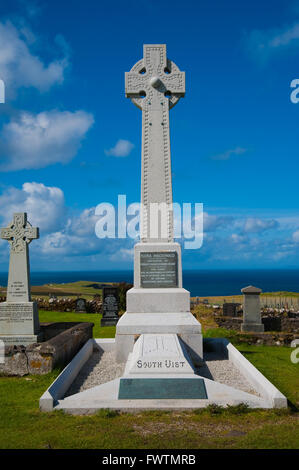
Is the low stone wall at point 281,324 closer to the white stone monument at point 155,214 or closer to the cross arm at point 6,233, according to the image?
the white stone monument at point 155,214

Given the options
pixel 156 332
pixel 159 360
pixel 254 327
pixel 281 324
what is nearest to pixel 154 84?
pixel 156 332

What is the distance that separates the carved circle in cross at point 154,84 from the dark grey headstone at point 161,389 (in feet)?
26.0

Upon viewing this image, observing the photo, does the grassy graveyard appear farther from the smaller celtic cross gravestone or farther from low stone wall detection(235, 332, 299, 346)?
low stone wall detection(235, 332, 299, 346)

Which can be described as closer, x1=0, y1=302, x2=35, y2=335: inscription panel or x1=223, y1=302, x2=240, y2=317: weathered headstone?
x1=0, y1=302, x2=35, y2=335: inscription panel

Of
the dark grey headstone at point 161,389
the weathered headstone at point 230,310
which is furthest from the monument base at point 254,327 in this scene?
the dark grey headstone at point 161,389

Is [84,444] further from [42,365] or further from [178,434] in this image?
[42,365]

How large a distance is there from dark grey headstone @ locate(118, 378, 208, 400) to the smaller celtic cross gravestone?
17.1ft

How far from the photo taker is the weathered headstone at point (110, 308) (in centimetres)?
1684

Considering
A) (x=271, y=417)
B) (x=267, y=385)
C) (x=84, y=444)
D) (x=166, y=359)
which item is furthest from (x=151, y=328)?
(x=84, y=444)

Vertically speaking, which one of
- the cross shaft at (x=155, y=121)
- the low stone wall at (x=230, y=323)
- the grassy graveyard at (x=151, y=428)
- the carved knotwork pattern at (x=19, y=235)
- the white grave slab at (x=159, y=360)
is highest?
the cross shaft at (x=155, y=121)

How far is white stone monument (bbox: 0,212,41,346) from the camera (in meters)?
9.58

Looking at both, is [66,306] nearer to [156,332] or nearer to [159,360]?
[156,332]

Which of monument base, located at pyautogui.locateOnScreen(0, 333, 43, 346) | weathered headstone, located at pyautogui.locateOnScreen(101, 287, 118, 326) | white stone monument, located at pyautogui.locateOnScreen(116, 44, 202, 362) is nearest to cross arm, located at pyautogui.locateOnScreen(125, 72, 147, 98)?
white stone monument, located at pyautogui.locateOnScreen(116, 44, 202, 362)

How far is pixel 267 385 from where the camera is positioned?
5797 mm
